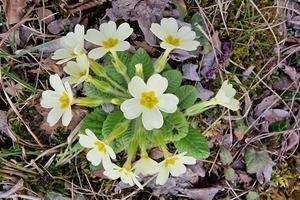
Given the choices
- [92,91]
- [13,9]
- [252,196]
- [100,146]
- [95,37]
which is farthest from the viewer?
[252,196]

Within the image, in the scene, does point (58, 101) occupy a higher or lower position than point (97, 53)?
lower

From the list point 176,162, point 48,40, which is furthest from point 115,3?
point 176,162

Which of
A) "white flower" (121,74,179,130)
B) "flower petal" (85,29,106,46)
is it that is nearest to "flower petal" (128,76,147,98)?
"white flower" (121,74,179,130)

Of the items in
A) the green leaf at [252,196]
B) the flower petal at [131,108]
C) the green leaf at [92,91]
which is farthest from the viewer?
the green leaf at [252,196]

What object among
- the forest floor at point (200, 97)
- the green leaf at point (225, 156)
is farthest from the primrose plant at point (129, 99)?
the green leaf at point (225, 156)

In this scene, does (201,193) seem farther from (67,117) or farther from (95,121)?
(67,117)

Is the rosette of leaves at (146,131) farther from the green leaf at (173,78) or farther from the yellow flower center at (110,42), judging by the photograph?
the yellow flower center at (110,42)

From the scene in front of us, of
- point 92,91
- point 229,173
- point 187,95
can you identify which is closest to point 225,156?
point 229,173

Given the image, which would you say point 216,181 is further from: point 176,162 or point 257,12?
point 257,12
